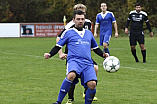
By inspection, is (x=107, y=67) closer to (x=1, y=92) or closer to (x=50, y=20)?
(x=1, y=92)

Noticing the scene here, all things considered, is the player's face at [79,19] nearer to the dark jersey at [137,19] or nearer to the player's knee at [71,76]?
the player's knee at [71,76]

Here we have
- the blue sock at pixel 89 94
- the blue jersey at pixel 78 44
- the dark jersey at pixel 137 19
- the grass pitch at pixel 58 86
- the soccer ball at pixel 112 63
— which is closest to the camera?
the blue sock at pixel 89 94

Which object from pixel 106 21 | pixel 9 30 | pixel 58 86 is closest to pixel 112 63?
pixel 58 86

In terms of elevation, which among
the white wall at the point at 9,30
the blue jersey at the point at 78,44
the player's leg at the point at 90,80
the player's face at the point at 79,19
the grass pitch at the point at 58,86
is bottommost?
the white wall at the point at 9,30

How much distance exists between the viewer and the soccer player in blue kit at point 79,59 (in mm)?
6285

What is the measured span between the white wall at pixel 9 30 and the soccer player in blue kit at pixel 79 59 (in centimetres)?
3664

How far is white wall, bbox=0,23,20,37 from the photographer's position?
42750 millimetres

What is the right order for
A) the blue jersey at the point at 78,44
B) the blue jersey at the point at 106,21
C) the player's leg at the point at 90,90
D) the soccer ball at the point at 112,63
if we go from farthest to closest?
the blue jersey at the point at 106,21 < the soccer ball at the point at 112,63 < the blue jersey at the point at 78,44 < the player's leg at the point at 90,90

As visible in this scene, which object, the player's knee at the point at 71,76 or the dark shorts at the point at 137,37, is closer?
the player's knee at the point at 71,76

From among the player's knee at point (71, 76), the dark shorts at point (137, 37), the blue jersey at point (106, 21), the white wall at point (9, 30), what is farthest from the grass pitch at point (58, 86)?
the white wall at point (9, 30)

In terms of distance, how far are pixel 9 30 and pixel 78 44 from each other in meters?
37.4

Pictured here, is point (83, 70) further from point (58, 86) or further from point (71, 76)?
point (58, 86)

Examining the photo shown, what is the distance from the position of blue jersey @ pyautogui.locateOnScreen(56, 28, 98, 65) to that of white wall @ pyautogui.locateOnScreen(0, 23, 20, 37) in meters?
36.6

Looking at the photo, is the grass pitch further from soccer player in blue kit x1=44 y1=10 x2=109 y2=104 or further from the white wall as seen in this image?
the white wall
